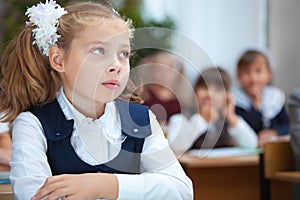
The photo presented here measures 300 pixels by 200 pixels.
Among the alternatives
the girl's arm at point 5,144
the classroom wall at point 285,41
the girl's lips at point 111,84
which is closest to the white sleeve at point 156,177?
the girl's lips at point 111,84

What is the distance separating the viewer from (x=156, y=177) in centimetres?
115

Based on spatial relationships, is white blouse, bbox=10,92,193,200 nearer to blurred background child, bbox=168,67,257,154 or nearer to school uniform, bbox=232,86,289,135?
blurred background child, bbox=168,67,257,154

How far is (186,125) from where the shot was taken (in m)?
1.19

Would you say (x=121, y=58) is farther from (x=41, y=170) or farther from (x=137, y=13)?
(x=137, y=13)

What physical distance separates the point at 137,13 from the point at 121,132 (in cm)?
264

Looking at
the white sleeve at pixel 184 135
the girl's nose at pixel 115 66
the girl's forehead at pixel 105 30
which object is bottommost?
the white sleeve at pixel 184 135

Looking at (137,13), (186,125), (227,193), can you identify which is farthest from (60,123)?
(137,13)

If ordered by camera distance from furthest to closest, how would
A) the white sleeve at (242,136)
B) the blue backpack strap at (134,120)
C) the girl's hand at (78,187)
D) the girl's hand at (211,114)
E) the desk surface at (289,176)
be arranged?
the white sleeve at (242,136) < the desk surface at (289,176) < the girl's hand at (211,114) < the blue backpack strap at (134,120) < the girl's hand at (78,187)

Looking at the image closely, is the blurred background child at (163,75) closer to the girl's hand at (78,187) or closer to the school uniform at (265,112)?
the girl's hand at (78,187)

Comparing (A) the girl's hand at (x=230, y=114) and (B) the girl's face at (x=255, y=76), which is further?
(B) the girl's face at (x=255, y=76)

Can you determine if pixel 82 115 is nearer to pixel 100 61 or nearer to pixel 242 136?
pixel 100 61

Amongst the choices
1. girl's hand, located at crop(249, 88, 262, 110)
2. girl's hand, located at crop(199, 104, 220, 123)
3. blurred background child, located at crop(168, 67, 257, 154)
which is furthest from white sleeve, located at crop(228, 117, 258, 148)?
girl's hand, located at crop(199, 104, 220, 123)

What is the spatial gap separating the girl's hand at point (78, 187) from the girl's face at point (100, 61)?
0.48 feet

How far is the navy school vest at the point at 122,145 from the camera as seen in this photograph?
1168mm
